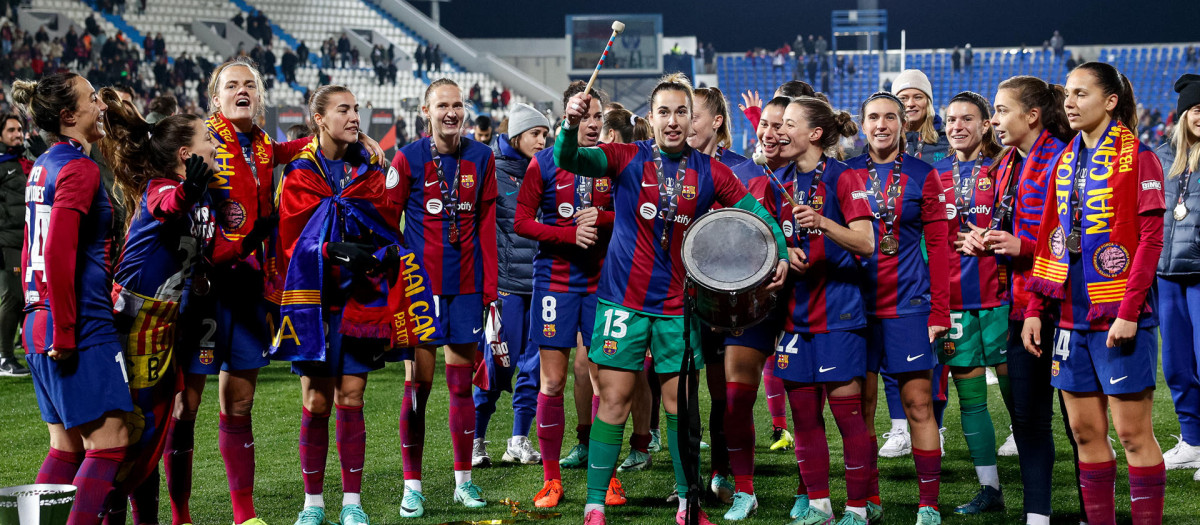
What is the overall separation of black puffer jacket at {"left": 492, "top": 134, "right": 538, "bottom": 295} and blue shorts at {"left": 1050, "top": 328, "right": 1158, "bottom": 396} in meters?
3.22

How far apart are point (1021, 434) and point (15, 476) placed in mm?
4880

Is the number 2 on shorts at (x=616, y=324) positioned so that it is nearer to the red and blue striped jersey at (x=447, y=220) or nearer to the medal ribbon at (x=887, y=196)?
the red and blue striped jersey at (x=447, y=220)

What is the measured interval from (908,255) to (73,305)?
3188mm

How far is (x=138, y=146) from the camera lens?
4055 millimetres

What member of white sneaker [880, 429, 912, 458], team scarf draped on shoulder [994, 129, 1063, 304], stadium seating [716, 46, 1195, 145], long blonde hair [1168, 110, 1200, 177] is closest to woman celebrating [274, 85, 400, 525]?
team scarf draped on shoulder [994, 129, 1063, 304]

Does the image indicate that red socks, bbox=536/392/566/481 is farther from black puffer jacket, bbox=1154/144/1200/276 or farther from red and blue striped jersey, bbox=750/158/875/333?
black puffer jacket, bbox=1154/144/1200/276

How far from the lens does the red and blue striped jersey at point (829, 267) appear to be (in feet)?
14.2

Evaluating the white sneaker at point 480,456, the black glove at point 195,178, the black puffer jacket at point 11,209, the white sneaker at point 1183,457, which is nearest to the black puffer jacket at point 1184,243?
the white sneaker at point 1183,457

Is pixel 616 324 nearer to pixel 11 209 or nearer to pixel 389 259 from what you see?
pixel 389 259

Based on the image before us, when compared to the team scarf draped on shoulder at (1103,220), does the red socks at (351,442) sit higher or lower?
lower

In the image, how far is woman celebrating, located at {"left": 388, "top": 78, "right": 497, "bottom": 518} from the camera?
5.09 meters

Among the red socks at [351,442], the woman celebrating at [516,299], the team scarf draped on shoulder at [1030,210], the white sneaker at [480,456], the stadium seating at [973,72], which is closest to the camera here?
the team scarf draped on shoulder at [1030,210]

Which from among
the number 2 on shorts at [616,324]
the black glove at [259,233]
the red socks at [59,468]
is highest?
the black glove at [259,233]

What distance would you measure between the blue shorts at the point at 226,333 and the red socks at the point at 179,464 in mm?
273
